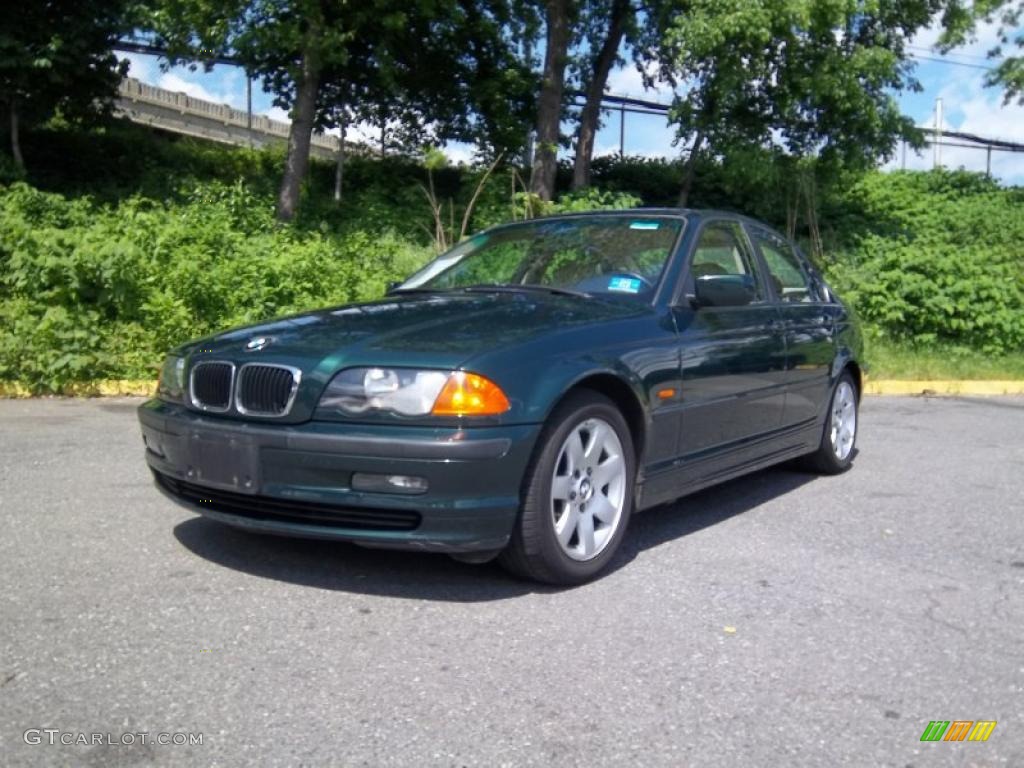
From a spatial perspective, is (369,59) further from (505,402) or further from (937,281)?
(505,402)

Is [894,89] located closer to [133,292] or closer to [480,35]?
[480,35]

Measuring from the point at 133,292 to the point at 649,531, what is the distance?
6466 millimetres

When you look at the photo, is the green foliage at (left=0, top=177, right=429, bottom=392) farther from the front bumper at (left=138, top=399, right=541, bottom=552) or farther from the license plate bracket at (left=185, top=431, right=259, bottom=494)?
the front bumper at (left=138, top=399, right=541, bottom=552)

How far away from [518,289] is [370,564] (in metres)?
1.49

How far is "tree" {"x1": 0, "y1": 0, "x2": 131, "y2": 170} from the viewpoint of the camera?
51.6 ft

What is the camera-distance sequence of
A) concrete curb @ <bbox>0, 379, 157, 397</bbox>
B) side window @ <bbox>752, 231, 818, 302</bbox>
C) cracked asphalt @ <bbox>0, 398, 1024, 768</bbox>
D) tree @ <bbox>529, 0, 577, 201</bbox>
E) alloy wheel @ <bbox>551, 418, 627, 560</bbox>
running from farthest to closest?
tree @ <bbox>529, 0, 577, 201</bbox>
concrete curb @ <bbox>0, 379, 157, 397</bbox>
side window @ <bbox>752, 231, 818, 302</bbox>
alloy wheel @ <bbox>551, 418, 627, 560</bbox>
cracked asphalt @ <bbox>0, 398, 1024, 768</bbox>

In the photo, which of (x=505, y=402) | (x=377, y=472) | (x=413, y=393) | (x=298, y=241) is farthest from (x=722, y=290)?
(x=298, y=241)

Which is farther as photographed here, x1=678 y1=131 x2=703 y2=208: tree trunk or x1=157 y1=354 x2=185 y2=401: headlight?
x1=678 y1=131 x2=703 y2=208: tree trunk

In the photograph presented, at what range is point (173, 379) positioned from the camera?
4391 millimetres

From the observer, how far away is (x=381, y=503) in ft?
12.1

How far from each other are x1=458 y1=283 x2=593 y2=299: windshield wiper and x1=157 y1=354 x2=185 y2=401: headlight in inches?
55.9

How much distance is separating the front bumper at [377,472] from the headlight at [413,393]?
0.22 ft

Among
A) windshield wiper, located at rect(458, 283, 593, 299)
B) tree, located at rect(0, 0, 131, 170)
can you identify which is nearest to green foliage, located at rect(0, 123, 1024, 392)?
tree, located at rect(0, 0, 131, 170)

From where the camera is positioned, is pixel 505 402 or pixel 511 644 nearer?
pixel 511 644
